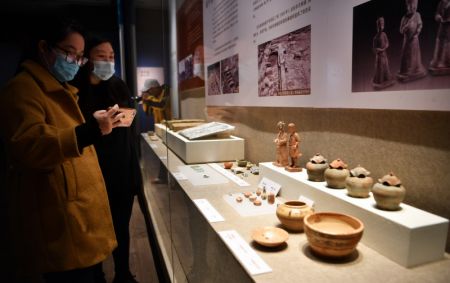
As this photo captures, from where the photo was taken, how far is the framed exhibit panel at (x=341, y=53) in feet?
3.10

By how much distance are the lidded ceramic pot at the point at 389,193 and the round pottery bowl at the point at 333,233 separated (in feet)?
0.33

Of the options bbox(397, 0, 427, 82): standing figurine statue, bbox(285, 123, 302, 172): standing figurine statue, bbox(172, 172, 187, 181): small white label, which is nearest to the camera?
bbox(397, 0, 427, 82): standing figurine statue

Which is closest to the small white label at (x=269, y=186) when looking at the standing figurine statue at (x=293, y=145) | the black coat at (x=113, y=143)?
the standing figurine statue at (x=293, y=145)

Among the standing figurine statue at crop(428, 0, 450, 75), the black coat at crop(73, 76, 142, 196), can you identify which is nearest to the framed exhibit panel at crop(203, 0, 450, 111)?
the standing figurine statue at crop(428, 0, 450, 75)

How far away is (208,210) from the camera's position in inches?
54.2

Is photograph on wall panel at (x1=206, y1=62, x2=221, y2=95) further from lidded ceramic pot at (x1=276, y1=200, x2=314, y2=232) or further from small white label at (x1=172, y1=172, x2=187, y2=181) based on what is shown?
lidded ceramic pot at (x1=276, y1=200, x2=314, y2=232)

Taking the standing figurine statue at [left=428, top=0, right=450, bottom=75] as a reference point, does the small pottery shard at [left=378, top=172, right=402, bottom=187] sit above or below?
below

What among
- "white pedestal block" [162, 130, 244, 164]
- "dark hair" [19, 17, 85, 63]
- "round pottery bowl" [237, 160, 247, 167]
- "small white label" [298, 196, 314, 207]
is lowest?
"round pottery bowl" [237, 160, 247, 167]

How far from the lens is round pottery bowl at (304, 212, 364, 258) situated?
88cm

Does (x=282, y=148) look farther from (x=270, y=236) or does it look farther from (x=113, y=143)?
(x=113, y=143)

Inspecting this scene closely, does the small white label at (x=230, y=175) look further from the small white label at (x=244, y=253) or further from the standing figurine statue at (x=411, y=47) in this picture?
the standing figurine statue at (x=411, y=47)

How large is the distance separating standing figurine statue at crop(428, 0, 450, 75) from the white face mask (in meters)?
1.52

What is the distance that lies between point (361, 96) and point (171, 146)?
1953 mm

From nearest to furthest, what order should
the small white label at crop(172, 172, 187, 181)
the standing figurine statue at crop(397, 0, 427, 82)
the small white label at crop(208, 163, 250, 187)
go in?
the standing figurine statue at crop(397, 0, 427, 82)
the small white label at crop(208, 163, 250, 187)
the small white label at crop(172, 172, 187, 181)
